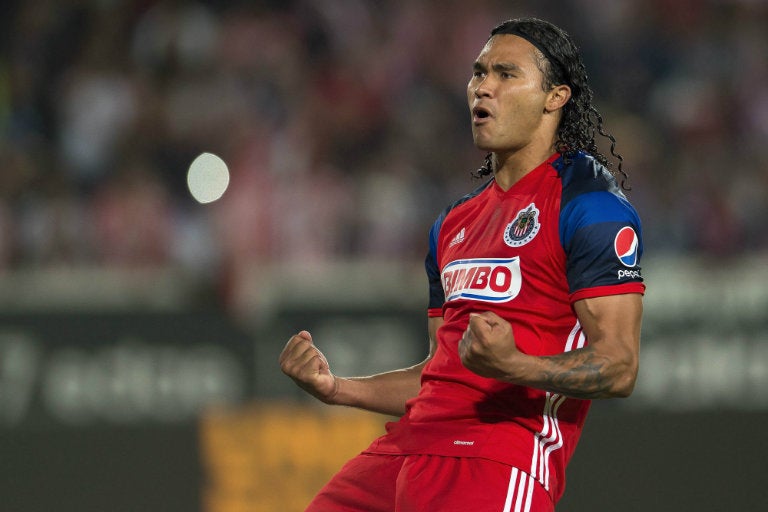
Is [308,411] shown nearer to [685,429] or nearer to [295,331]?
[295,331]

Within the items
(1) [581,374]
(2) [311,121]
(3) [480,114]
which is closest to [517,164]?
(3) [480,114]

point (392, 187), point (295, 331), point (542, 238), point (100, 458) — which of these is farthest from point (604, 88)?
point (542, 238)

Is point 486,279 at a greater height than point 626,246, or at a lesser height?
lesser

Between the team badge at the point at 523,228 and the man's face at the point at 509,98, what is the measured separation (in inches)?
11.7

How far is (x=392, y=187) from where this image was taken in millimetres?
8828

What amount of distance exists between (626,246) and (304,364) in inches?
46.5

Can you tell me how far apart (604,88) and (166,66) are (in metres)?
3.62

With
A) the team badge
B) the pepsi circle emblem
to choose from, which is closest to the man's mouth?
the team badge

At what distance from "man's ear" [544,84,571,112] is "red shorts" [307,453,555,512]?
125 centimetres

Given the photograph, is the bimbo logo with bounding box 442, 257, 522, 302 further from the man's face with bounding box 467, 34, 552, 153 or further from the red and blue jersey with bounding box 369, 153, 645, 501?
the man's face with bounding box 467, 34, 552, 153

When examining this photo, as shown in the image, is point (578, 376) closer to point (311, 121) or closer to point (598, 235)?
point (598, 235)

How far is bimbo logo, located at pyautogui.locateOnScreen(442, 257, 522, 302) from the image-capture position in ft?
12.6

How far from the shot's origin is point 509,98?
4043 mm

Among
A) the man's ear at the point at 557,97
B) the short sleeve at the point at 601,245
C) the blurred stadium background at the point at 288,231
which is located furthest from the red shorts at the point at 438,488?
the blurred stadium background at the point at 288,231
